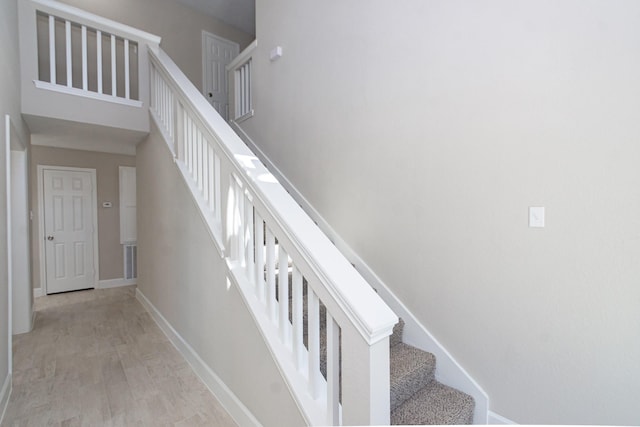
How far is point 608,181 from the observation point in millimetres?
1353

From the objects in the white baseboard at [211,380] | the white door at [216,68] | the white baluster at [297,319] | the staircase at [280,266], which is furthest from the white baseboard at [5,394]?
the white door at [216,68]

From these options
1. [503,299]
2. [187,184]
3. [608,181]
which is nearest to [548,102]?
[608,181]

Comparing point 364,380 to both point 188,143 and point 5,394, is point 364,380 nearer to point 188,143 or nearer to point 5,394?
point 188,143

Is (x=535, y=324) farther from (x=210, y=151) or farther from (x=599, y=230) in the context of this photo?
(x=210, y=151)

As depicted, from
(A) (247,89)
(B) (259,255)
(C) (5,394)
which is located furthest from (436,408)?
(A) (247,89)

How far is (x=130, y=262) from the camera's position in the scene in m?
4.95

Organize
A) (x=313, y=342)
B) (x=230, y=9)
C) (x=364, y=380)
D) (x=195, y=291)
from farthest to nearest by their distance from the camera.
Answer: (x=230, y=9) < (x=195, y=291) < (x=313, y=342) < (x=364, y=380)

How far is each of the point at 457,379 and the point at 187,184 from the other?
218cm

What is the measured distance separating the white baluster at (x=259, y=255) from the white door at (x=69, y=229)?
453 centimetres

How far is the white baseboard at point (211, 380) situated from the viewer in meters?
1.65

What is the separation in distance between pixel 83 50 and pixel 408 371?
3.64 meters

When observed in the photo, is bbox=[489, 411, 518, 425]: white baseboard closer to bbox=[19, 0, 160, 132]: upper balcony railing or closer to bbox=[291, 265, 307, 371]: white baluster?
bbox=[291, 265, 307, 371]: white baluster

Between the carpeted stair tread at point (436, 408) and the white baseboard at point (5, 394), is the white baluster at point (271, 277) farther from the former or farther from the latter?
the white baseboard at point (5, 394)

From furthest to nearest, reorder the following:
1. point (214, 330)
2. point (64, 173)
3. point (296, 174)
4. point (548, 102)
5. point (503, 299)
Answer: point (64, 173)
point (296, 174)
point (214, 330)
point (503, 299)
point (548, 102)
